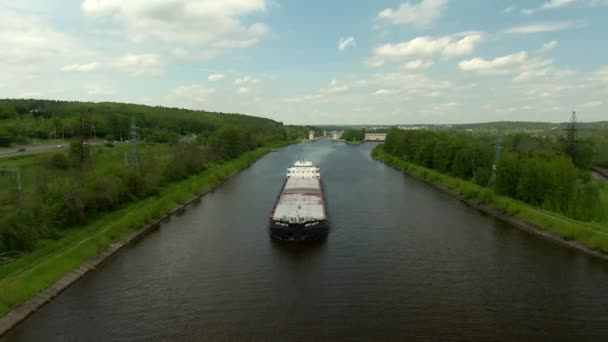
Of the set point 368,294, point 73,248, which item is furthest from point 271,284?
point 73,248

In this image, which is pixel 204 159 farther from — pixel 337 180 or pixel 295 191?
pixel 295 191

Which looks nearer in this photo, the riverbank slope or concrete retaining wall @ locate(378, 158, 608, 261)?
the riverbank slope

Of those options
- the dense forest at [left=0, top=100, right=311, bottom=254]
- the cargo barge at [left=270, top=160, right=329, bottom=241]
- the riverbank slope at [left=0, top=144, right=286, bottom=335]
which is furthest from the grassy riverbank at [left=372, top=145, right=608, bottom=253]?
the dense forest at [left=0, top=100, right=311, bottom=254]

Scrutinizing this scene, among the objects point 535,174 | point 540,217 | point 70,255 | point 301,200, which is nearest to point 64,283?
point 70,255

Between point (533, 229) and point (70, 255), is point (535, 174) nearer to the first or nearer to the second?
point (533, 229)

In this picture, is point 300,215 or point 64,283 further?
point 300,215

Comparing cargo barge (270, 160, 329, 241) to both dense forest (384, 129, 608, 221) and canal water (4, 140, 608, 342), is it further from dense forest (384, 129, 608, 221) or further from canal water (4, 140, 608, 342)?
dense forest (384, 129, 608, 221)

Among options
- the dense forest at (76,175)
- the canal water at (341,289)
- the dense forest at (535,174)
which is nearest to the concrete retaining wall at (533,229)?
the canal water at (341,289)

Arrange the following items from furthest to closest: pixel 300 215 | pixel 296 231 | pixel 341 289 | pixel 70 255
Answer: pixel 300 215
pixel 296 231
pixel 70 255
pixel 341 289
